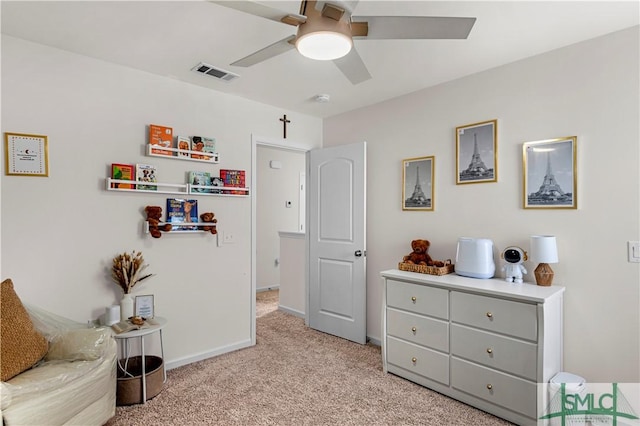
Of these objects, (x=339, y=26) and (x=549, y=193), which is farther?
(x=549, y=193)

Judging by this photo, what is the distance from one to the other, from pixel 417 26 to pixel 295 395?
238 cm

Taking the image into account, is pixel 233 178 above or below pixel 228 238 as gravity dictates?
above

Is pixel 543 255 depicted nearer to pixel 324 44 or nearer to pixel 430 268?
pixel 430 268

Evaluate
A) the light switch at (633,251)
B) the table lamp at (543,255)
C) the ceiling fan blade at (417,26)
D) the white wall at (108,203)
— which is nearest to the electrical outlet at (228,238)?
the white wall at (108,203)

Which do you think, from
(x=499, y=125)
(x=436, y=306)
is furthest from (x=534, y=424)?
(x=499, y=125)

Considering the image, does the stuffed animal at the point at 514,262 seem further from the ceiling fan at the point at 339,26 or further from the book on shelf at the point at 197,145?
the book on shelf at the point at 197,145

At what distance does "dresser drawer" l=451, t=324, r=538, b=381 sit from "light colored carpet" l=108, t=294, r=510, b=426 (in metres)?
0.34

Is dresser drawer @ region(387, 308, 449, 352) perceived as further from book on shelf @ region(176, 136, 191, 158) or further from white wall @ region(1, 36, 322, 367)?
book on shelf @ region(176, 136, 191, 158)

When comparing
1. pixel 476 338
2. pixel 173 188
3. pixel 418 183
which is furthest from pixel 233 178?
pixel 476 338

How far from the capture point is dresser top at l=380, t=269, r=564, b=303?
2.12 m

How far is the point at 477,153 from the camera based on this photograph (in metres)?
2.81

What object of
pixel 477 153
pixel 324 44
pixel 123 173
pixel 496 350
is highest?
pixel 324 44

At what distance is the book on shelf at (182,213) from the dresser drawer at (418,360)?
1.89 m

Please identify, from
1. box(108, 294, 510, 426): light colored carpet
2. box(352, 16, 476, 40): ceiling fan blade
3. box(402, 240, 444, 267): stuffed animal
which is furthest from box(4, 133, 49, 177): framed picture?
box(402, 240, 444, 267): stuffed animal
